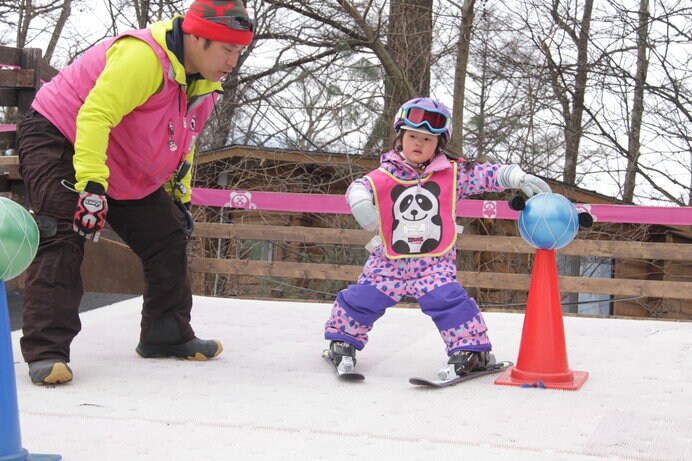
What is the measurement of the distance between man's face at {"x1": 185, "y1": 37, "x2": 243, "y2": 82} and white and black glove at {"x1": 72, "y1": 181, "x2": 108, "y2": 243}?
63 centimetres

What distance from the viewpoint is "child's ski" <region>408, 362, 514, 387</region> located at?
10.6 feet

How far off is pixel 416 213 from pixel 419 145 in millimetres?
291

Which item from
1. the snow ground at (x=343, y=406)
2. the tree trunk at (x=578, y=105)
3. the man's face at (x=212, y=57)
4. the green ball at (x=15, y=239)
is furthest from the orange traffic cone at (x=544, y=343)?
the tree trunk at (x=578, y=105)

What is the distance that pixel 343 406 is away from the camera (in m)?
2.97

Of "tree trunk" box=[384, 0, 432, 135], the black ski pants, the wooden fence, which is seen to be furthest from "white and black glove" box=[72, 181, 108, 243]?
"tree trunk" box=[384, 0, 432, 135]

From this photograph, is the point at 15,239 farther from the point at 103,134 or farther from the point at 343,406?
the point at 343,406

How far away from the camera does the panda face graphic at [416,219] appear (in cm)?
363

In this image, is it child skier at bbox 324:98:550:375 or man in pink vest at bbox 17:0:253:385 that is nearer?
man in pink vest at bbox 17:0:253:385

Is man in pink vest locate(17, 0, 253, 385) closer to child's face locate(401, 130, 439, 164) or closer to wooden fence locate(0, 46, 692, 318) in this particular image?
child's face locate(401, 130, 439, 164)

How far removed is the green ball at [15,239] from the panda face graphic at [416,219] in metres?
1.71

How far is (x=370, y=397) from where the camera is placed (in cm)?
312

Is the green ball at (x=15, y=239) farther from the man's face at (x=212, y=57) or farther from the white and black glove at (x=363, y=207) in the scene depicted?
the white and black glove at (x=363, y=207)

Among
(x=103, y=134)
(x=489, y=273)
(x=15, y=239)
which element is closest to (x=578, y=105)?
(x=489, y=273)

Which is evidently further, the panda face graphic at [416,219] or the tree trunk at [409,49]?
the tree trunk at [409,49]
